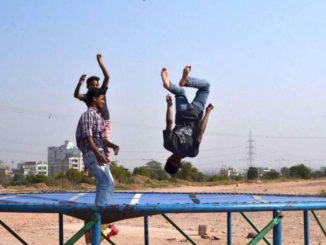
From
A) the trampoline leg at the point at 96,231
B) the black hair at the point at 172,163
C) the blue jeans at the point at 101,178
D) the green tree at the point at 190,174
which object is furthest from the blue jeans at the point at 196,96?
the green tree at the point at 190,174

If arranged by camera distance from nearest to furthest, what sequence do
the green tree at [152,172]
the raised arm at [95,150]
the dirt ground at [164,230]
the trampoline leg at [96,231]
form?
the trampoline leg at [96,231] < the raised arm at [95,150] < the dirt ground at [164,230] < the green tree at [152,172]

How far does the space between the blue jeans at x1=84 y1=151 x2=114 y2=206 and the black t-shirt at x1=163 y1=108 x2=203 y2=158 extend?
2.96ft

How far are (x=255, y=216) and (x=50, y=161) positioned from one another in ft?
158

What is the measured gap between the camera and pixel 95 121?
420 cm

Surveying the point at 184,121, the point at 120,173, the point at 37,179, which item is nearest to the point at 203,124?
the point at 184,121

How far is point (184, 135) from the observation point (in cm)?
507

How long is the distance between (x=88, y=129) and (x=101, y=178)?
34 cm

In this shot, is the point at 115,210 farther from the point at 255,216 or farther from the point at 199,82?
the point at 255,216

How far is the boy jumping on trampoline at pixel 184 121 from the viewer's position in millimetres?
5004

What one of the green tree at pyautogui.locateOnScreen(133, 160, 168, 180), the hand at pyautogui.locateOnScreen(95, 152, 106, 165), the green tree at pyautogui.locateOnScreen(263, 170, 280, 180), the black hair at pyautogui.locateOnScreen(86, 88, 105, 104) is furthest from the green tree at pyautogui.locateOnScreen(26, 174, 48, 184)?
the hand at pyautogui.locateOnScreen(95, 152, 106, 165)

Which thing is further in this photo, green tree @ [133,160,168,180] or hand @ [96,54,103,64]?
green tree @ [133,160,168,180]

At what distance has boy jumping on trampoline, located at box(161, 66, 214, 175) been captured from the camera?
500 centimetres

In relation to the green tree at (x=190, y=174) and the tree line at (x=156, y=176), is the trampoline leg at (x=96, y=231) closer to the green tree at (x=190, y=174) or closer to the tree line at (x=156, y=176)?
the tree line at (x=156, y=176)

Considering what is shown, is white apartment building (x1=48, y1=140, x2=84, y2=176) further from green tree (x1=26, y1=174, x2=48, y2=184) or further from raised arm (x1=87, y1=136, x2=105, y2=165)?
raised arm (x1=87, y1=136, x2=105, y2=165)
